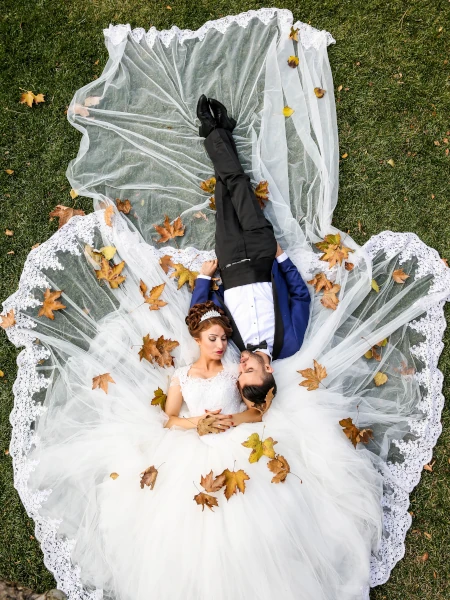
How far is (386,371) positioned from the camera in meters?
4.66

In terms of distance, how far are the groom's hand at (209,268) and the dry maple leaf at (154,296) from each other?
395 mm

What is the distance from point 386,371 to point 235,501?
184 cm

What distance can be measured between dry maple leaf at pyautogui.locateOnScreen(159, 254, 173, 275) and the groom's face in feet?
3.79

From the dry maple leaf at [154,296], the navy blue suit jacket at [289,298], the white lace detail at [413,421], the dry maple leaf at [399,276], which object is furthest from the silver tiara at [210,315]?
the dry maple leaf at [399,276]

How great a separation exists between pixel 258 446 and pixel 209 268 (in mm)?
1688

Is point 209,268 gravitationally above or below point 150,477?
above

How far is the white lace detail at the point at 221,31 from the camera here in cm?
510

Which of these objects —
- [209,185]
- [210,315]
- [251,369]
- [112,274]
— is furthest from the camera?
[209,185]

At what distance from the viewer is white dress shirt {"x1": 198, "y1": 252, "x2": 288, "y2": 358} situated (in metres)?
4.66

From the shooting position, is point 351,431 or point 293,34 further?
point 293,34

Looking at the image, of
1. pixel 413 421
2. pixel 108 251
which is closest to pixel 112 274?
pixel 108 251

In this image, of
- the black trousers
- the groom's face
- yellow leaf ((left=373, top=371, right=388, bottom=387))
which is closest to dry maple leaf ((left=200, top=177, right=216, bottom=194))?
the black trousers

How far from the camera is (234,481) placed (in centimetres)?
386

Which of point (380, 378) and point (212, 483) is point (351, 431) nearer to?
point (380, 378)
